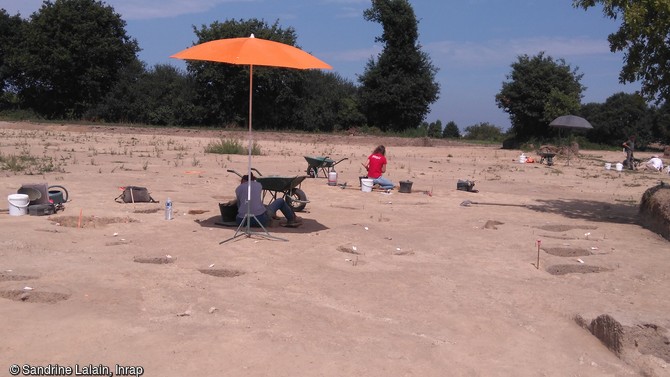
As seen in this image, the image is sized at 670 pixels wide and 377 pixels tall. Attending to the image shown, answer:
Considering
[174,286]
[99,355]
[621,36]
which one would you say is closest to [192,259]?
[174,286]

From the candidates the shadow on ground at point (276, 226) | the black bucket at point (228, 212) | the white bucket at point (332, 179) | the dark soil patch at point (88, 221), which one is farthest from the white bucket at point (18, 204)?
the white bucket at point (332, 179)

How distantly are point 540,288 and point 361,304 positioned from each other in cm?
214

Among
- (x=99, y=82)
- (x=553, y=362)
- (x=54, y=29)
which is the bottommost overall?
(x=553, y=362)

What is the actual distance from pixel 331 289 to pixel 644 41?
796cm

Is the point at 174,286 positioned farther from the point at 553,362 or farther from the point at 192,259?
the point at 553,362

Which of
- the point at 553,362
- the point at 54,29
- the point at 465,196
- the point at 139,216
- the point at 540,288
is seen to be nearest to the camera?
the point at 553,362

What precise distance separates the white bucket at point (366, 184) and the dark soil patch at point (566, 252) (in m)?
5.92

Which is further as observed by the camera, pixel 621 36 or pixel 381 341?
pixel 621 36

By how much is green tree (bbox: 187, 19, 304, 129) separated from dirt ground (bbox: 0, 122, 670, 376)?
3350 centimetres

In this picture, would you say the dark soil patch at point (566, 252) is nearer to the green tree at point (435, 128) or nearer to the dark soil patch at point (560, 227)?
the dark soil patch at point (560, 227)

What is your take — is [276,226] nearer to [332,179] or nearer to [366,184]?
[366,184]

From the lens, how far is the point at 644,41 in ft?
38.4

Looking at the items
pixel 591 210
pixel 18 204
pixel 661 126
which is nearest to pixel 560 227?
pixel 591 210

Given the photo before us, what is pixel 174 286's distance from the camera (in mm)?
6516
